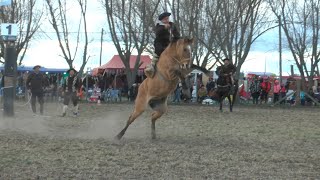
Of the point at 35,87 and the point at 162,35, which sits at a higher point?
the point at 162,35

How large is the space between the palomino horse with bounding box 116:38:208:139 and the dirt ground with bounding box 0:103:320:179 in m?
0.77

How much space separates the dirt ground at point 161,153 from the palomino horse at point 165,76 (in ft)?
2.53

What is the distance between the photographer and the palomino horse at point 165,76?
9484mm

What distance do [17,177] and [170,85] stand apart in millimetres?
4289

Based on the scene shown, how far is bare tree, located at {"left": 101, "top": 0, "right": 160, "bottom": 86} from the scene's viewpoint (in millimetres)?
32312

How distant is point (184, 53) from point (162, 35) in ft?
3.87

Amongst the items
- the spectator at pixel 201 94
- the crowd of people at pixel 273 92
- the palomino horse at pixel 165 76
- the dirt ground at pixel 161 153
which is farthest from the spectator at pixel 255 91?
the palomino horse at pixel 165 76

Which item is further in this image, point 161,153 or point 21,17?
point 21,17

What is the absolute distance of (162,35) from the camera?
1043 cm

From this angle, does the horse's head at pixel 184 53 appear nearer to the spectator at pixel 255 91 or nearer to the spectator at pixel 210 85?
the spectator at pixel 210 85

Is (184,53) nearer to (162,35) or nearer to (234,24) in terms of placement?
(162,35)

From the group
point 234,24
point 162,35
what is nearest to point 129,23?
point 234,24

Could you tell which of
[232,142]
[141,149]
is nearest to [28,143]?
[141,149]

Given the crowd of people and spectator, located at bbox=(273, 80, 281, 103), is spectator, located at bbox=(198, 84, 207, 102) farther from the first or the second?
spectator, located at bbox=(273, 80, 281, 103)
